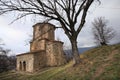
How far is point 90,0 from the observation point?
1434 cm

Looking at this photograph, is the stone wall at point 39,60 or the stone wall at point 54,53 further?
the stone wall at point 54,53

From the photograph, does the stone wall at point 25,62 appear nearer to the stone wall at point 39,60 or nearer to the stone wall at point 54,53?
the stone wall at point 39,60

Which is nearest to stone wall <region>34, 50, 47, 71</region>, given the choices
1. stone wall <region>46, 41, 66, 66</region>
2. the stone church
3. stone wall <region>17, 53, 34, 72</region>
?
the stone church

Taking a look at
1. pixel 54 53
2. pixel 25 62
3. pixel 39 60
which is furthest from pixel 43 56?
pixel 25 62

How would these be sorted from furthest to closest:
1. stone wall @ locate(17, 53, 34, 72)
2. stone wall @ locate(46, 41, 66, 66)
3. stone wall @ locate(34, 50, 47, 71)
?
stone wall @ locate(46, 41, 66, 66), stone wall @ locate(17, 53, 34, 72), stone wall @ locate(34, 50, 47, 71)

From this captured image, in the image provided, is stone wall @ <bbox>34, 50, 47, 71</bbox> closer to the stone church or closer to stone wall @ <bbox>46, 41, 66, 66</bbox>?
the stone church

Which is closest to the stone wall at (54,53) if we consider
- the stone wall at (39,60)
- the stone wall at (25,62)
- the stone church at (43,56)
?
the stone church at (43,56)

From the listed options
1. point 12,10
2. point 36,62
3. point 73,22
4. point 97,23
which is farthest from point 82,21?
point 97,23

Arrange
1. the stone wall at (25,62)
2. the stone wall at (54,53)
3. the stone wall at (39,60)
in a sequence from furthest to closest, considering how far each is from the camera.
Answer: the stone wall at (54,53)
the stone wall at (25,62)
the stone wall at (39,60)

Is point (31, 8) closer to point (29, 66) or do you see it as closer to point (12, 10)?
point (12, 10)

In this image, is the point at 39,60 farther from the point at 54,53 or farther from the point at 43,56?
the point at 54,53

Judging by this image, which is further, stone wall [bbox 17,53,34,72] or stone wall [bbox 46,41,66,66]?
stone wall [bbox 46,41,66,66]

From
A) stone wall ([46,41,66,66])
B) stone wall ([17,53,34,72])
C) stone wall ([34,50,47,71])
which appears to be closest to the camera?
stone wall ([34,50,47,71])

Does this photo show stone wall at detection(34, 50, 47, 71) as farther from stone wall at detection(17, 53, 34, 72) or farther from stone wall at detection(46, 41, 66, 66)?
stone wall at detection(46, 41, 66, 66)
